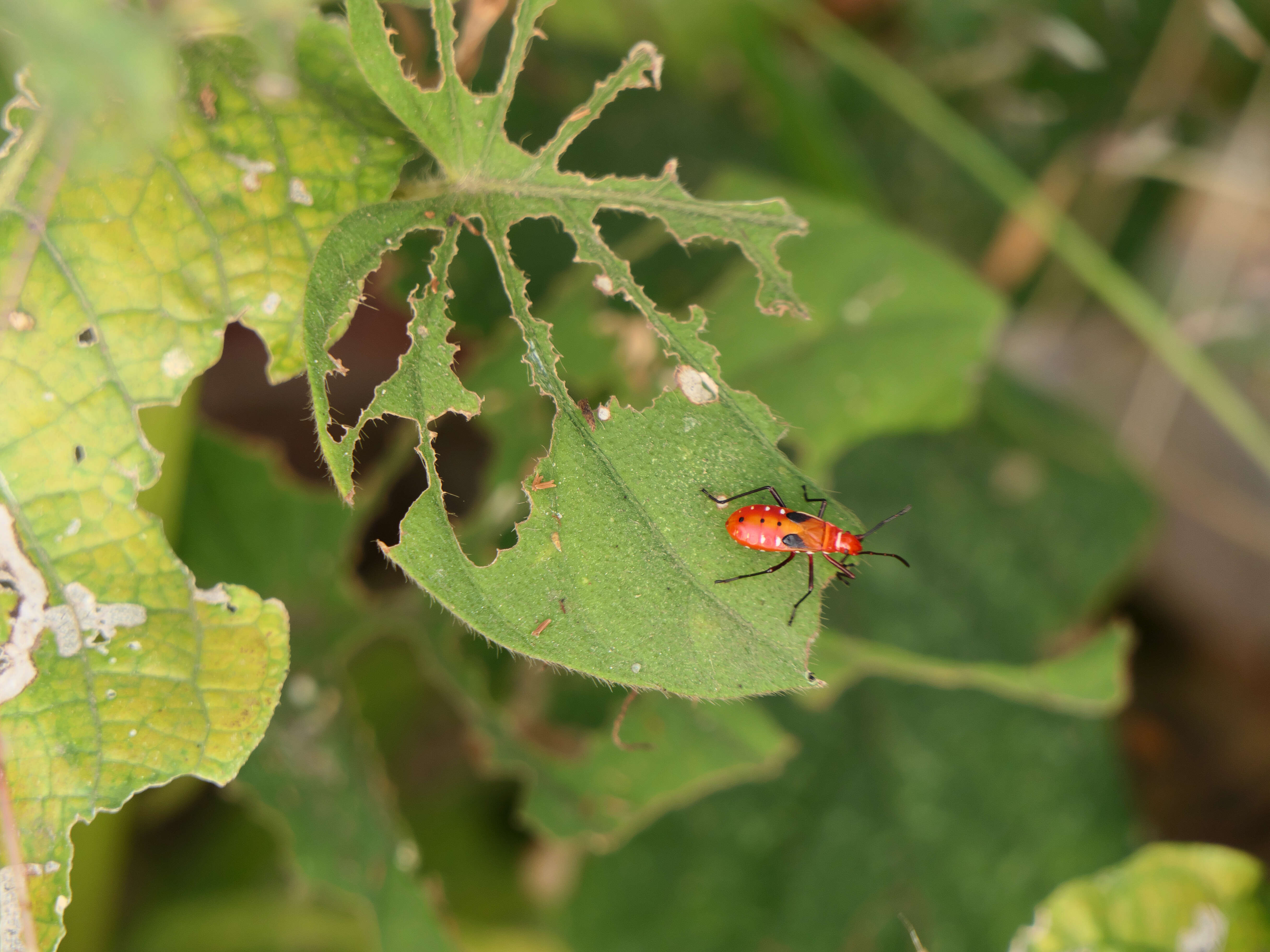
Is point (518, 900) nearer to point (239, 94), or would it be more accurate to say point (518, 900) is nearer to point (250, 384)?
point (250, 384)

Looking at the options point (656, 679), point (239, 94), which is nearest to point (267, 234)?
point (239, 94)

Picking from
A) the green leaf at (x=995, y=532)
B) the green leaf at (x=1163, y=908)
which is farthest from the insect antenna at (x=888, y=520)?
the green leaf at (x=1163, y=908)

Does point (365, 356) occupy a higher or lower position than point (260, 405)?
higher

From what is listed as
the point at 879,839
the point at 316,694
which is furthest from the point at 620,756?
the point at 879,839

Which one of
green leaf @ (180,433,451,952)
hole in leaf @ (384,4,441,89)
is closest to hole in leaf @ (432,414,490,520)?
green leaf @ (180,433,451,952)

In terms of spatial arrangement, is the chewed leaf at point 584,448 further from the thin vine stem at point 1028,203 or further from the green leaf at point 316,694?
the thin vine stem at point 1028,203

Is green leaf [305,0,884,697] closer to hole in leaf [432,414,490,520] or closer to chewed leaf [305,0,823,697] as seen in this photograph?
chewed leaf [305,0,823,697]

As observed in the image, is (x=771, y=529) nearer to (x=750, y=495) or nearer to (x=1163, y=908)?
(x=750, y=495)
